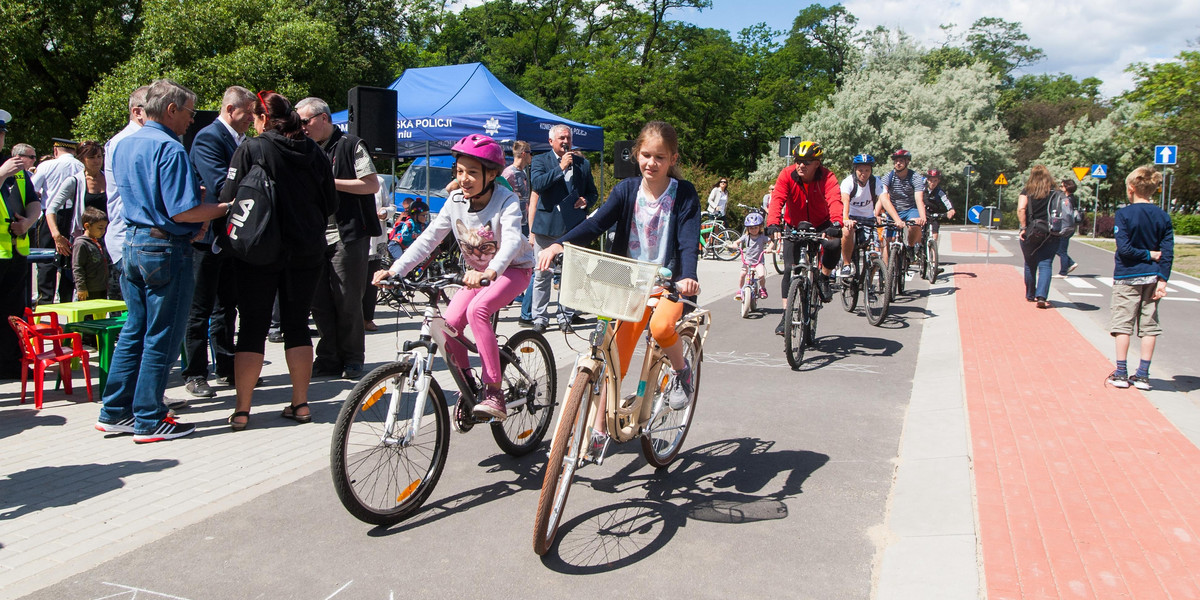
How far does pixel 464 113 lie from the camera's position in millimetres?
16781

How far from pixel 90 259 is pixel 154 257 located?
12.4 ft

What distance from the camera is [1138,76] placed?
1103 inches

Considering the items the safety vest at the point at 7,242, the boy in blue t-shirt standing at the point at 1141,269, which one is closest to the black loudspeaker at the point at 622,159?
the boy in blue t-shirt standing at the point at 1141,269

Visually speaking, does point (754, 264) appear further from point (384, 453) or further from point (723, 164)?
point (723, 164)

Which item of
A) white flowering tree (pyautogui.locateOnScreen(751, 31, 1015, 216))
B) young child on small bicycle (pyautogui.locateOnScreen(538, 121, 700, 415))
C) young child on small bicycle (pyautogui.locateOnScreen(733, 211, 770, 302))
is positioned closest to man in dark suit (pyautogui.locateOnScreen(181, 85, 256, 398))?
young child on small bicycle (pyautogui.locateOnScreen(538, 121, 700, 415))

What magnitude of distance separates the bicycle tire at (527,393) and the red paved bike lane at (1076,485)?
2.30m

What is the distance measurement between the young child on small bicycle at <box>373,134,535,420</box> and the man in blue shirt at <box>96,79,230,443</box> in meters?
1.63

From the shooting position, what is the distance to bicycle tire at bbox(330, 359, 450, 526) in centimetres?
361

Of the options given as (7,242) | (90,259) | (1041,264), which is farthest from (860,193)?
(7,242)

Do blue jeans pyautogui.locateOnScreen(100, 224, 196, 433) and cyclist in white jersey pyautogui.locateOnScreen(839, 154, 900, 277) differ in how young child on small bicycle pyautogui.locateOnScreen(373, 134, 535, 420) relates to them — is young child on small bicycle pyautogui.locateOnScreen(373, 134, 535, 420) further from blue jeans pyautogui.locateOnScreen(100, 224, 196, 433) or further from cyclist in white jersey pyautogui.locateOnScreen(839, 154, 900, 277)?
cyclist in white jersey pyautogui.locateOnScreen(839, 154, 900, 277)

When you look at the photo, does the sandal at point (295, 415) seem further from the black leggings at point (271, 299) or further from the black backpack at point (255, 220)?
the black backpack at point (255, 220)

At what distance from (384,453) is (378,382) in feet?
1.11

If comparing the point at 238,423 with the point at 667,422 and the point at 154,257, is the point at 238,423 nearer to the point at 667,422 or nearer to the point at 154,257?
the point at 154,257

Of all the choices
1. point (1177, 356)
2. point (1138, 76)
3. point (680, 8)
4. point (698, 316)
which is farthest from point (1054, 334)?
point (680, 8)
